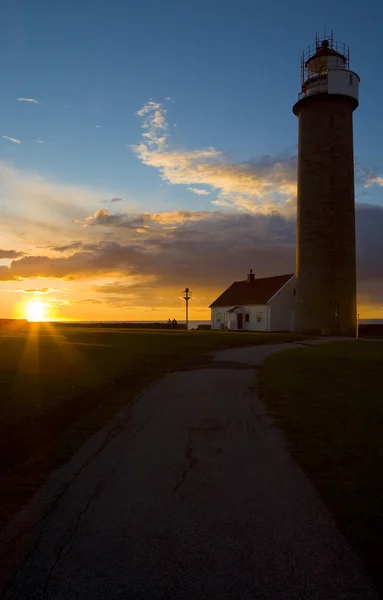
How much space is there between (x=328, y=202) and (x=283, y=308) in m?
14.5

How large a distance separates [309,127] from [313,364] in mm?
36407

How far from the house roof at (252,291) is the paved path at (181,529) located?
50.6 m

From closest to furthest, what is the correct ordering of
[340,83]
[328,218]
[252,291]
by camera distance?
[328,218] < [340,83] < [252,291]

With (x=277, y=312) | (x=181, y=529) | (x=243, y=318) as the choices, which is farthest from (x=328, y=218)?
(x=181, y=529)

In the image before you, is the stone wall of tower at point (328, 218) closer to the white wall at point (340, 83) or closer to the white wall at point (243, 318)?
the white wall at point (340, 83)

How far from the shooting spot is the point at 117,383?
16.2m

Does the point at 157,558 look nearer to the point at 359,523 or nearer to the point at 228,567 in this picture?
the point at 228,567

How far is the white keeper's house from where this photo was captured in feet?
188

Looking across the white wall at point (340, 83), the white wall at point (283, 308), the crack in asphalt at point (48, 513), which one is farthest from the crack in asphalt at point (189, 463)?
the white wall at point (340, 83)

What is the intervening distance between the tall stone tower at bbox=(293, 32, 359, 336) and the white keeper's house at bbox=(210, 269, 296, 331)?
6805 millimetres

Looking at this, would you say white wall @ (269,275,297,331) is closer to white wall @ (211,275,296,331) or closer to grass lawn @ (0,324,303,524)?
white wall @ (211,275,296,331)

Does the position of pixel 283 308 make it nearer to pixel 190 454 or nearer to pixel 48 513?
pixel 190 454

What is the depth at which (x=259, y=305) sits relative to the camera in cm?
5884

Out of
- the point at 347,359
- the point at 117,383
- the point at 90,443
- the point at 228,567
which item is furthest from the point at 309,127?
the point at 228,567
